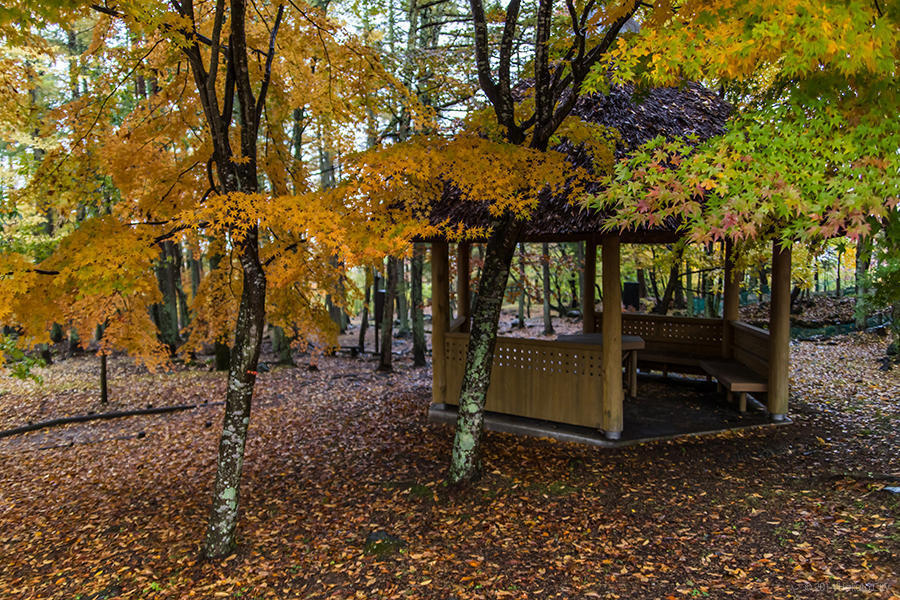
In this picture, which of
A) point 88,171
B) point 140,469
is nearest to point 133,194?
point 88,171

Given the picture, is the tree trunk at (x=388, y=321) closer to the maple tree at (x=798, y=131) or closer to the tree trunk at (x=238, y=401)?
the tree trunk at (x=238, y=401)

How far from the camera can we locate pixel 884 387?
8.18 m

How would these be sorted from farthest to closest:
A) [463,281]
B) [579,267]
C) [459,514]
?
[579,267], [463,281], [459,514]

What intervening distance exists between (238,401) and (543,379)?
3752 millimetres

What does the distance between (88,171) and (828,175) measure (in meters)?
6.77

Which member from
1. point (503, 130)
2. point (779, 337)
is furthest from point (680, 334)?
point (503, 130)

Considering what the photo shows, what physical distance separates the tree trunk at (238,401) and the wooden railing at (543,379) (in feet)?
11.1

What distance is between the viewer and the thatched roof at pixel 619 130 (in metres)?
5.75

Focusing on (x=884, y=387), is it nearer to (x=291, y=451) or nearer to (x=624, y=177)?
(x=624, y=177)

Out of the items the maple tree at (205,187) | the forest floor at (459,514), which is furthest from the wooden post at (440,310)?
the maple tree at (205,187)

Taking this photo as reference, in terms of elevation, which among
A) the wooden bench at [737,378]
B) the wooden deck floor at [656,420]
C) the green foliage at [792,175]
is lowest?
the wooden deck floor at [656,420]

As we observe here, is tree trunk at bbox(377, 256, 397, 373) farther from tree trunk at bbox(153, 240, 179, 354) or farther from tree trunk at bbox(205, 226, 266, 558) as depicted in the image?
tree trunk at bbox(205, 226, 266, 558)

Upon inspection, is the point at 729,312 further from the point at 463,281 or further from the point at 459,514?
the point at 459,514

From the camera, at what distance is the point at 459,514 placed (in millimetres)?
4664
